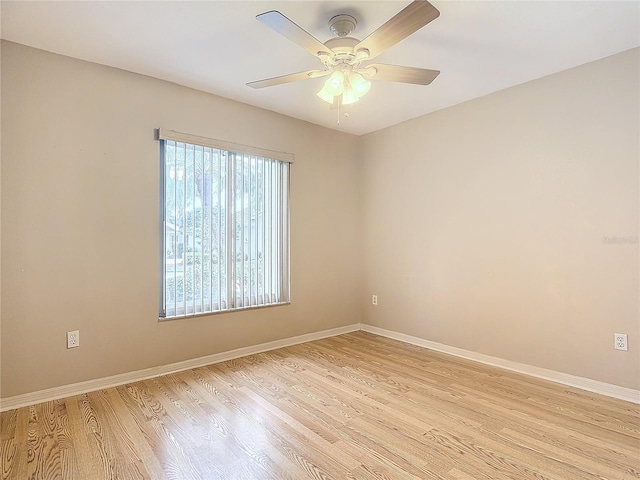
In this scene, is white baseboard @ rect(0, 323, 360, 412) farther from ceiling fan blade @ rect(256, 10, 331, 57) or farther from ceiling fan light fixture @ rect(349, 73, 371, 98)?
ceiling fan blade @ rect(256, 10, 331, 57)

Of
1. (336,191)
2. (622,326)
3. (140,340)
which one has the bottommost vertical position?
(140,340)

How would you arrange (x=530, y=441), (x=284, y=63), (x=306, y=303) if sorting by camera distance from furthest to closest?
(x=306, y=303), (x=284, y=63), (x=530, y=441)

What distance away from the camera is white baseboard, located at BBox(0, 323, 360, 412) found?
239 centimetres

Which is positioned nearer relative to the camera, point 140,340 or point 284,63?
point 284,63

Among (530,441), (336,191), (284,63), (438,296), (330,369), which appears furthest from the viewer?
(336,191)

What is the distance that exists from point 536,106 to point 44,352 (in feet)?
13.7

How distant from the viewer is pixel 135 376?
9.27 feet

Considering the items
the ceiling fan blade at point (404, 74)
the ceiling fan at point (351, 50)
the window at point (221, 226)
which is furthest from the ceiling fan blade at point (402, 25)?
the window at point (221, 226)

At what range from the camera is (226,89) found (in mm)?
3135

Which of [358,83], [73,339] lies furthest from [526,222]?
[73,339]

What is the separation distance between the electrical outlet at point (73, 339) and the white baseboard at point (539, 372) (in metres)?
3.02

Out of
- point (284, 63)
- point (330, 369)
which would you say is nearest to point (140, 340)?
point (330, 369)

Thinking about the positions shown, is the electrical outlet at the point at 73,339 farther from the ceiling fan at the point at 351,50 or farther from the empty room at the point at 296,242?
the ceiling fan at the point at 351,50

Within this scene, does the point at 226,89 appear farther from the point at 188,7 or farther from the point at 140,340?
the point at 140,340
